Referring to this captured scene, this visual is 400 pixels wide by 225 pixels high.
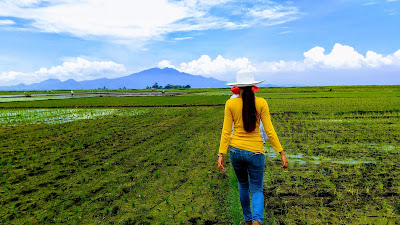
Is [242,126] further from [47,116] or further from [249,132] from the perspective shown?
[47,116]

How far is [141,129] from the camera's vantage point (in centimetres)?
1268

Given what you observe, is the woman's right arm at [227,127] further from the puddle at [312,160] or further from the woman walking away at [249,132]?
the puddle at [312,160]

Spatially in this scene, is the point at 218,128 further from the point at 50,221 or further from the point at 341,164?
the point at 50,221

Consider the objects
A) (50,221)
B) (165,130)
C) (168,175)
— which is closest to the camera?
(50,221)

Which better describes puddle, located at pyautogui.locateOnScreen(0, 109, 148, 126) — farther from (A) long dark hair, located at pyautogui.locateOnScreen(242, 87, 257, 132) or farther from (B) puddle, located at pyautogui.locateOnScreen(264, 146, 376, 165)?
(A) long dark hair, located at pyautogui.locateOnScreen(242, 87, 257, 132)

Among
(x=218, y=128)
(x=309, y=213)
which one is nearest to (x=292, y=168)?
(x=309, y=213)

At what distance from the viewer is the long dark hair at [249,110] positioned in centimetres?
295

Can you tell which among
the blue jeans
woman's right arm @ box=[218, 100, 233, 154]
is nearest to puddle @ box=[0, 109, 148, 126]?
woman's right arm @ box=[218, 100, 233, 154]

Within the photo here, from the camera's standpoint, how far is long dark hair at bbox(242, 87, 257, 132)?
295 cm

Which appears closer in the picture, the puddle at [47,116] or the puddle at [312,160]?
the puddle at [312,160]

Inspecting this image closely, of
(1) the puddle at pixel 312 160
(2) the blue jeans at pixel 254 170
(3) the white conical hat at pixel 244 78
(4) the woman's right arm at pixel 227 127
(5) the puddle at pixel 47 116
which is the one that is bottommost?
(1) the puddle at pixel 312 160

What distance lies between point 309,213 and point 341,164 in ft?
10.3

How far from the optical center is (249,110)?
2.96 metres

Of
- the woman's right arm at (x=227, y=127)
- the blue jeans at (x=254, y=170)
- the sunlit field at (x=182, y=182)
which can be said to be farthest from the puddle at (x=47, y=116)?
the blue jeans at (x=254, y=170)
